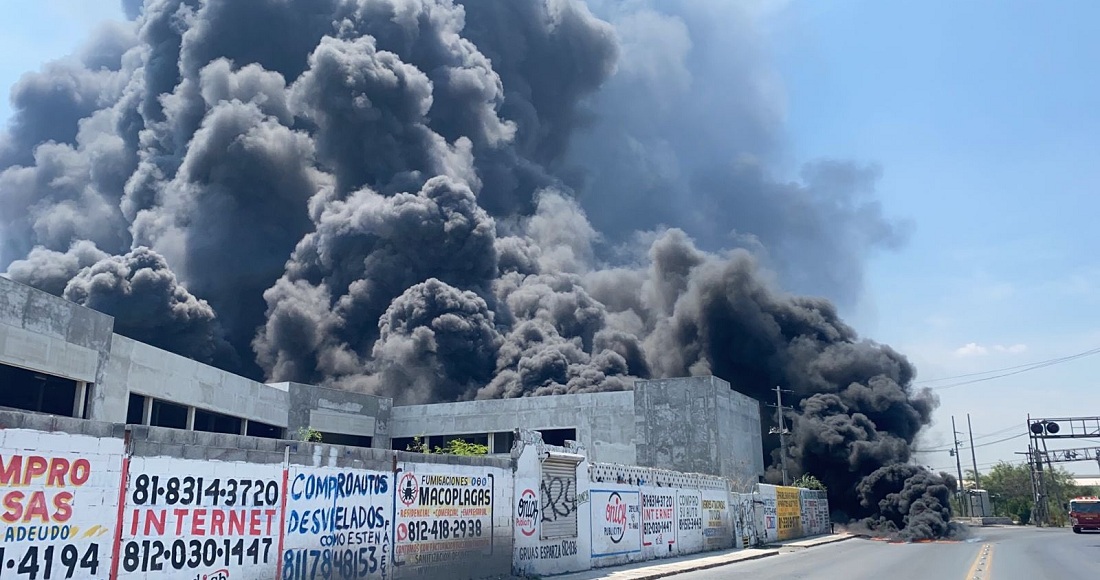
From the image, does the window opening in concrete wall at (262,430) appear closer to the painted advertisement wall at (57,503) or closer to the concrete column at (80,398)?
the concrete column at (80,398)

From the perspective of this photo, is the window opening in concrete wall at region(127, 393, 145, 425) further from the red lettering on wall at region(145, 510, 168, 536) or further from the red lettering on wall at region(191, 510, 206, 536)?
the red lettering on wall at region(145, 510, 168, 536)

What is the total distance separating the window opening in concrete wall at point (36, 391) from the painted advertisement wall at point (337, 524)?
17.6 m

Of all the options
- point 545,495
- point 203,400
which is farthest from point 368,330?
point 545,495

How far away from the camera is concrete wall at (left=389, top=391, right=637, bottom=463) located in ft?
135

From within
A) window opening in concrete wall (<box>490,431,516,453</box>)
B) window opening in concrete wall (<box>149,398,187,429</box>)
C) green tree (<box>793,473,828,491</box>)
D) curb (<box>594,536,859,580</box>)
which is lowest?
curb (<box>594,536,859,580</box>)

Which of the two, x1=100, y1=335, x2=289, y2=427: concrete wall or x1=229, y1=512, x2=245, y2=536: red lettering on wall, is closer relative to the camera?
x1=229, y1=512, x2=245, y2=536: red lettering on wall

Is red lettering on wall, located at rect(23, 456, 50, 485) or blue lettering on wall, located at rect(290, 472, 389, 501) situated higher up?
red lettering on wall, located at rect(23, 456, 50, 485)

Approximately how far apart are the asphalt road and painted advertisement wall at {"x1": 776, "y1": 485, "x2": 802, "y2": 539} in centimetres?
649

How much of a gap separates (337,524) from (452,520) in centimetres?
298

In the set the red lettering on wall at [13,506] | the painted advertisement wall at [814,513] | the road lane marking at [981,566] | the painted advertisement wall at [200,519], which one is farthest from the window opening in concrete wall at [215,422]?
the road lane marking at [981,566]

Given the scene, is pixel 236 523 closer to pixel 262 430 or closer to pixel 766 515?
pixel 766 515

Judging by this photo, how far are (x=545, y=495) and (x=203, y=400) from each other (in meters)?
20.0

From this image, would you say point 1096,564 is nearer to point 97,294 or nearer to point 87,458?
point 87,458

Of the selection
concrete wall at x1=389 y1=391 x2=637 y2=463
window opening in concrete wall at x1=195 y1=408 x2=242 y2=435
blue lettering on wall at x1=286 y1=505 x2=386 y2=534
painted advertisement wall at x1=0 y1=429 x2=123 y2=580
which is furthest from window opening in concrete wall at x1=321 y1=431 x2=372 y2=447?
painted advertisement wall at x1=0 y1=429 x2=123 y2=580
